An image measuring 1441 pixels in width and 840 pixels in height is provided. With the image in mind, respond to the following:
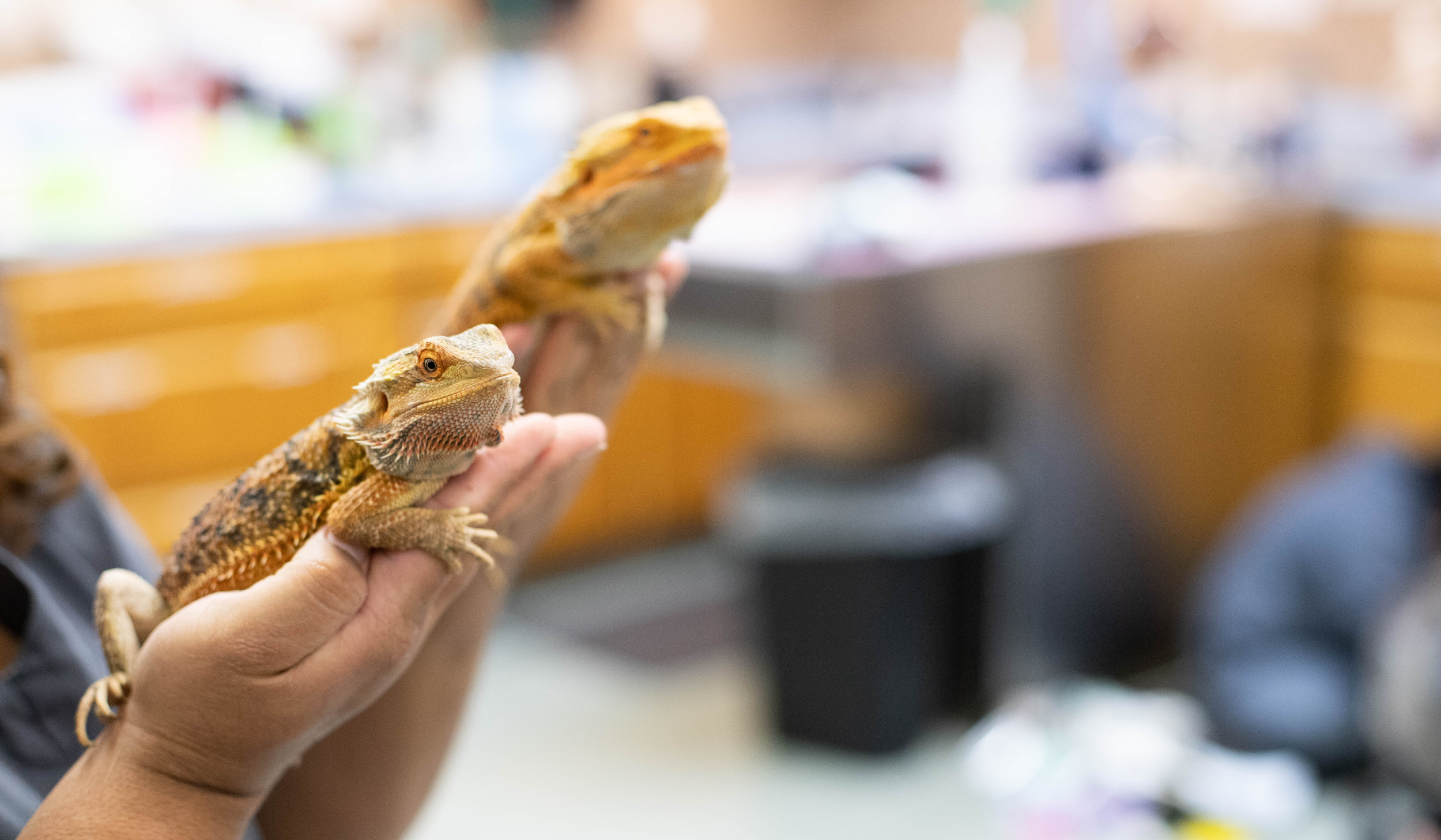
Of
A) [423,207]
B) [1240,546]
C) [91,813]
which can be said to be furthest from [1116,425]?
[91,813]

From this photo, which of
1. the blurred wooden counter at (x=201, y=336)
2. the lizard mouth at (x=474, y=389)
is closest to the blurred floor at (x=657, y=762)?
the blurred wooden counter at (x=201, y=336)

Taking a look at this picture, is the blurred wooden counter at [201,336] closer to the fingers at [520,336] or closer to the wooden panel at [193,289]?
the wooden panel at [193,289]

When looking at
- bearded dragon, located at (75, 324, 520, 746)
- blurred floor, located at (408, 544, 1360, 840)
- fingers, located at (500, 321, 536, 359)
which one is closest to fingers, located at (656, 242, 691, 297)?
fingers, located at (500, 321, 536, 359)

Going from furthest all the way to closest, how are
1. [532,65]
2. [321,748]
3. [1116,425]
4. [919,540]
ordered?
[532,65], [1116,425], [919,540], [321,748]

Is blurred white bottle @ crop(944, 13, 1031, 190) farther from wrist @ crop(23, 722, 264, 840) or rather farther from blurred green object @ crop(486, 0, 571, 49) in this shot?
wrist @ crop(23, 722, 264, 840)

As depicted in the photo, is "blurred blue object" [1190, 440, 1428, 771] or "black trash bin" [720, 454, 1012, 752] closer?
"blurred blue object" [1190, 440, 1428, 771]

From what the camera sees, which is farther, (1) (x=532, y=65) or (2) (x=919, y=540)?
(1) (x=532, y=65)

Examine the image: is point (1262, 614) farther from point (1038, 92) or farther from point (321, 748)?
point (1038, 92)
